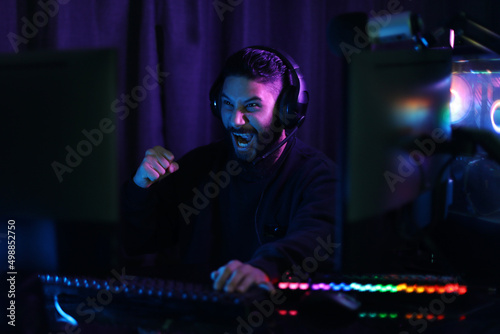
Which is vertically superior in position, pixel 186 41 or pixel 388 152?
pixel 186 41

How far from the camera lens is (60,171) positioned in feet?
2.73

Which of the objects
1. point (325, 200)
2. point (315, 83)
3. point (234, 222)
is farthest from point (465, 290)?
point (315, 83)

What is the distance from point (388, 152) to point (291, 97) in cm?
62

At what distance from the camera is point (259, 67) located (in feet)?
4.57

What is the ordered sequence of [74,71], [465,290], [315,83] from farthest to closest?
1. [315,83]
2. [465,290]
3. [74,71]

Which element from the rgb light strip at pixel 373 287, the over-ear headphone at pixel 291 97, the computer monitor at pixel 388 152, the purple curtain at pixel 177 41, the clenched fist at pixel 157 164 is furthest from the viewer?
the purple curtain at pixel 177 41

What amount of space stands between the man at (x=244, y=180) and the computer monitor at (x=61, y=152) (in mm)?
431

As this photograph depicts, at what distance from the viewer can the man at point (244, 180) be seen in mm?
1342

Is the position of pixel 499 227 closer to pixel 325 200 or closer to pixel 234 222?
pixel 325 200

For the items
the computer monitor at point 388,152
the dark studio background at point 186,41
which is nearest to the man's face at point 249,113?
the dark studio background at point 186,41

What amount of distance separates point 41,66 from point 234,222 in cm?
83

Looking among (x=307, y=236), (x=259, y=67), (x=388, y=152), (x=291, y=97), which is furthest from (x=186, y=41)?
(x=388, y=152)

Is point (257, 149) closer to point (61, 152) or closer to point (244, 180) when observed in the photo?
point (244, 180)

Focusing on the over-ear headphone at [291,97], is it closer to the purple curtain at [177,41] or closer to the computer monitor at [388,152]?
the purple curtain at [177,41]
